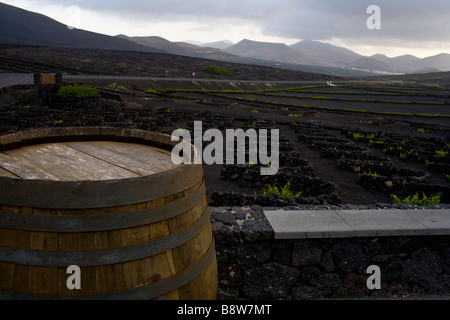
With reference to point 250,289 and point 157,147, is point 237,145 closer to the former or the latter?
point 250,289

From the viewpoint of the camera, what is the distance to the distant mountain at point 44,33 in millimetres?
147375

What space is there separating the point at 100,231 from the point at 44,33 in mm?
188698

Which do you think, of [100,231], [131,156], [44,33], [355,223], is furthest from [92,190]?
[44,33]

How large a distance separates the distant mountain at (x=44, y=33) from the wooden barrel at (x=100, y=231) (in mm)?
158035

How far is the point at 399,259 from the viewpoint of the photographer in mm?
4664

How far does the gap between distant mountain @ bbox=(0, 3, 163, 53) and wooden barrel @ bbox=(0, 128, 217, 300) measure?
518 ft

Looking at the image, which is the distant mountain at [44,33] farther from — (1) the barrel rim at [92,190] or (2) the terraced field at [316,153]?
(1) the barrel rim at [92,190]

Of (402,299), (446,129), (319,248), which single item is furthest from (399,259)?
(446,129)

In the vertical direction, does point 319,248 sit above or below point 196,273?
below

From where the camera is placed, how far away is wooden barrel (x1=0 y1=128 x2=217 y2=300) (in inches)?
74.2

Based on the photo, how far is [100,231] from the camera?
198 centimetres

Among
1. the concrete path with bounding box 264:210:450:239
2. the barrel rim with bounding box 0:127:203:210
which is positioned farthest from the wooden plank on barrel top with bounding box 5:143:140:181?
the concrete path with bounding box 264:210:450:239

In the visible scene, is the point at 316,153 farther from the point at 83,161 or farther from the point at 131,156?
the point at 83,161

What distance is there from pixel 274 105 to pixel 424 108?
57.0 feet
